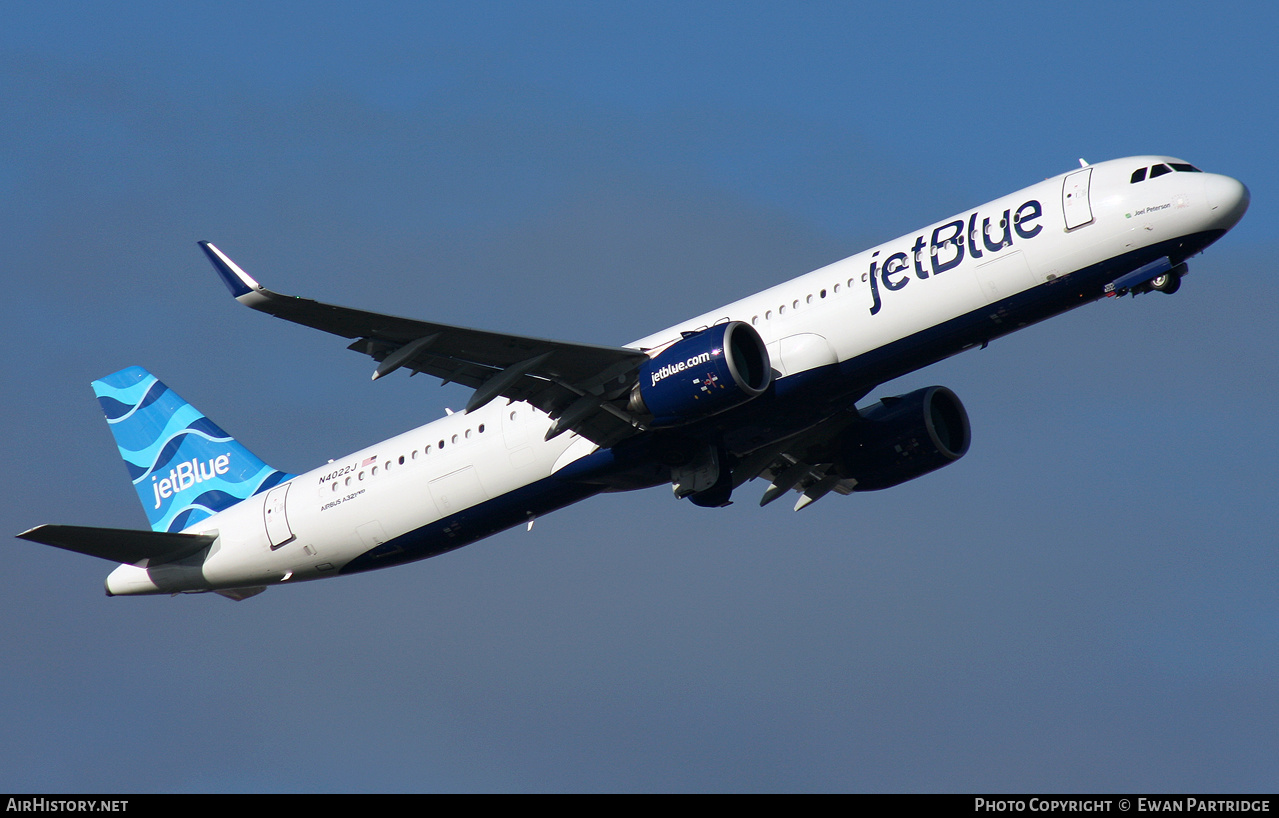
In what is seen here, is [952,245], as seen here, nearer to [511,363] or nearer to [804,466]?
[804,466]

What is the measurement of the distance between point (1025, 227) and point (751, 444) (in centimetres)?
824

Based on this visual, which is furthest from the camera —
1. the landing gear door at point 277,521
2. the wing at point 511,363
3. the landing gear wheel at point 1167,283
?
the landing gear door at point 277,521

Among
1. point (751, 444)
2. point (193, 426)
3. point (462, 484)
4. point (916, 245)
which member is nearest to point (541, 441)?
point (462, 484)

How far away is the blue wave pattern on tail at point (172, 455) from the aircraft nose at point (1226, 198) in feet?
82.1

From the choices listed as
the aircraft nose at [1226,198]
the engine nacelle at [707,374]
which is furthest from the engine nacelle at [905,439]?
the aircraft nose at [1226,198]

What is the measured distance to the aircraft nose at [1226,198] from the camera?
33.6 metres

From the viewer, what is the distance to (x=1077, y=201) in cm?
3441

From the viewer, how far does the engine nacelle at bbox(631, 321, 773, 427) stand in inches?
1356

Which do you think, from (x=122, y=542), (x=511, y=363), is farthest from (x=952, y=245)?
(x=122, y=542)

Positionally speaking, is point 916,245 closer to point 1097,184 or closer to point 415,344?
point 1097,184

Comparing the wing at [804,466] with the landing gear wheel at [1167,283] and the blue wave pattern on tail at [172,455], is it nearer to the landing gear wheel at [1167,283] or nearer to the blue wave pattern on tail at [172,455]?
the landing gear wheel at [1167,283]

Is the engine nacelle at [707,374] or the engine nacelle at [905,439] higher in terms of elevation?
the engine nacelle at [905,439]

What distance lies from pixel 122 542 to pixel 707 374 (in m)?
16.4

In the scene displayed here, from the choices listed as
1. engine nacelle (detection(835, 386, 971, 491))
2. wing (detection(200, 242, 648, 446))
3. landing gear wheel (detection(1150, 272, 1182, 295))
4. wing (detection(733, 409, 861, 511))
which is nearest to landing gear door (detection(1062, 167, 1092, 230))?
landing gear wheel (detection(1150, 272, 1182, 295))
